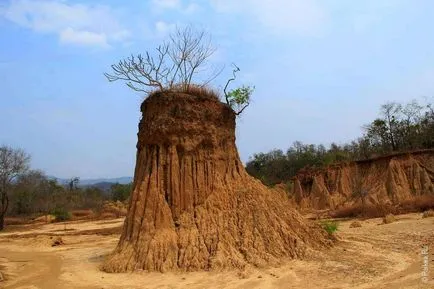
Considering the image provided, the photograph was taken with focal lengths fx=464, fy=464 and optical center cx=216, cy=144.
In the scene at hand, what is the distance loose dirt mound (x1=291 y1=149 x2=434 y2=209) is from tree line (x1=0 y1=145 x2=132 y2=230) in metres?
23.2

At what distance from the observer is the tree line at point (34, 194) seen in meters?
36.0

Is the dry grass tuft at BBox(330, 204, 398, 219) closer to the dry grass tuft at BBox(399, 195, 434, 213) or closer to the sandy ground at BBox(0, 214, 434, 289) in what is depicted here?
the dry grass tuft at BBox(399, 195, 434, 213)

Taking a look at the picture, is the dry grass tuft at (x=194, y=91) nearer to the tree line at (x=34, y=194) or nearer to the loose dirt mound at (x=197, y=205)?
the loose dirt mound at (x=197, y=205)

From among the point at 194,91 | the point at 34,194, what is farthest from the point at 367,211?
the point at 34,194

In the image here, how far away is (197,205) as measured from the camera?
13.5m

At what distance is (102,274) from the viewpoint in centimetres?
1231

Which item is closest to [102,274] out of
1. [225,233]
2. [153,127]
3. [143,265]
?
[143,265]

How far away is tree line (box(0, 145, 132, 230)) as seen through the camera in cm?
3603

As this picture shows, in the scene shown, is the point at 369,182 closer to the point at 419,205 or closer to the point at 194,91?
the point at 419,205

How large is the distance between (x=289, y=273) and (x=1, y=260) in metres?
12.0

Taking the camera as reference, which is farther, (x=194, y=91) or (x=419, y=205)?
(x=419, y=205)

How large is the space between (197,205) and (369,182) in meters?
24.8

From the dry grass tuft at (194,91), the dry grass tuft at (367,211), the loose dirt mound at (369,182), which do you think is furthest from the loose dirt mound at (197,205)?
the loose dirt mound at (369,182)

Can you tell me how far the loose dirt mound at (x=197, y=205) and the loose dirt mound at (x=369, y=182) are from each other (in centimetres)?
1880
